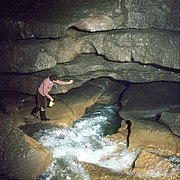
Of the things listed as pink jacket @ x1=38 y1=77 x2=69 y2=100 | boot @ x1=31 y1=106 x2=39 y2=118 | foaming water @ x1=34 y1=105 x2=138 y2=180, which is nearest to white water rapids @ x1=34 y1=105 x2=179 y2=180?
foaming water @ x1=34 y1=105 x2=138 y2=180

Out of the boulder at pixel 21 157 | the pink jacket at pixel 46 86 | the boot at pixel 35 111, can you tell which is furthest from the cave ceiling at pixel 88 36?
the boulder at pixel 21 157

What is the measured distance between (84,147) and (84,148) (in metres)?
0.07

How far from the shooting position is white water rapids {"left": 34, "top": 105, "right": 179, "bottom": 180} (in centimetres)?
910

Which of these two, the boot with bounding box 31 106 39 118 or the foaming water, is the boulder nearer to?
the foaming water

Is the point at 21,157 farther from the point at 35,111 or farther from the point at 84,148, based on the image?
the point at 35,111

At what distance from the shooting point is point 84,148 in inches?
409

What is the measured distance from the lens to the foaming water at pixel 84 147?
9.14 meters

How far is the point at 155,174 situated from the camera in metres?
8.73

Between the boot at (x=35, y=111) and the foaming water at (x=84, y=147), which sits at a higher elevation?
Result: the boot at (x=35, y=111)

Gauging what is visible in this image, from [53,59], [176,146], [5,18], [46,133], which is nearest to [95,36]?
[53,59]

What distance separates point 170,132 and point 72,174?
427 cm

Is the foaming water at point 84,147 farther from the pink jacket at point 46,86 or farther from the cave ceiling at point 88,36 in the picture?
the cave ceiling at point 88,36

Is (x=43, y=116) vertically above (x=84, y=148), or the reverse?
(x=43, y=116)

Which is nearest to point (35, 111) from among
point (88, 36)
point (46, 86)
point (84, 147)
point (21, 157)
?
point (46, 86)
